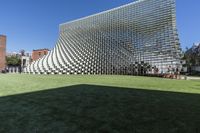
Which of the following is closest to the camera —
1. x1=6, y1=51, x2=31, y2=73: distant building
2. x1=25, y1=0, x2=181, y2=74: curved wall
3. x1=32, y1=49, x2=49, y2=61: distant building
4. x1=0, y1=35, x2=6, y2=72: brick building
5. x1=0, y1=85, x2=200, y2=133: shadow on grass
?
x1=0, y1=85, x2=200, y2=133: shadow on grass

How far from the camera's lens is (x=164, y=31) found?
Answer: 2166 cm

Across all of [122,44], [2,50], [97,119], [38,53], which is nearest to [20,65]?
[38,53]

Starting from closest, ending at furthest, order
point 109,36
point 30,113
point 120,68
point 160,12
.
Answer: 1. point 30,113
2. point 160,12
3. point 120,68
4. point 109,36

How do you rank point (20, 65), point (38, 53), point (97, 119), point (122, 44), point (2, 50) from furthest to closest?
point (38, 53)
point (20, 65)
point (2, 50)
point (122, 44)
point (97, 119)

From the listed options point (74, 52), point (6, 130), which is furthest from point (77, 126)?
point (74, 52)

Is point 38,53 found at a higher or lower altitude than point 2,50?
higher

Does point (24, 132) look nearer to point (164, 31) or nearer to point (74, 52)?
point (164, 31)

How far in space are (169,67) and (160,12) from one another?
6981 millimetres

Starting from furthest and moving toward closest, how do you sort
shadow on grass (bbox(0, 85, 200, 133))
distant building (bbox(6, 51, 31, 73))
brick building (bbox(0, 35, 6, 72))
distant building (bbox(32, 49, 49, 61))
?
distant building (bbox(32, 49, 49, 61)) → distant building (bbox(6, 51, 31, 73)) → brick building (bbox(0, 35, 6, 72)) → shadow on grass (bbox(0, 85, 200, 133))

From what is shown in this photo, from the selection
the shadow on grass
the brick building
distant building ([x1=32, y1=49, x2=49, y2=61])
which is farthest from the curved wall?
the shadow on grass

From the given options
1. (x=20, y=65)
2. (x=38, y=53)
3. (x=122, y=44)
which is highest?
(x=38, y=53)

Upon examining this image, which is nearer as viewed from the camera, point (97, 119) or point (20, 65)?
point (97, 119)

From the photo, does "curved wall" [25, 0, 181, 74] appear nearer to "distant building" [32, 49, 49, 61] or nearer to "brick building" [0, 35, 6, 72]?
"brick building" [0, 35, 6, 72]

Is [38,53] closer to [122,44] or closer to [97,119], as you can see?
[122,44]
